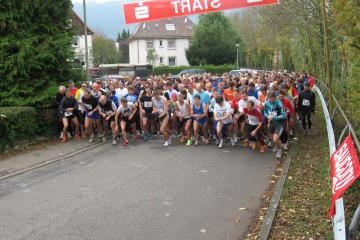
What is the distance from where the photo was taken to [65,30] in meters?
16.9

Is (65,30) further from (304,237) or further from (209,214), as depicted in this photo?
(304,237)

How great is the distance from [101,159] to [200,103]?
362cm

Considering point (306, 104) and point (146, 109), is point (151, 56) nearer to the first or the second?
point (146, 109)

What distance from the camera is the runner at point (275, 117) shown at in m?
12.5

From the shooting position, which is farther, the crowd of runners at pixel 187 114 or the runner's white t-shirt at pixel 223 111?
the runner's white t-shirt at pixel 223 111

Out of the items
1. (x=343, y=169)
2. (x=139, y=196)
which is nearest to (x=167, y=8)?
(x=139, y=196)

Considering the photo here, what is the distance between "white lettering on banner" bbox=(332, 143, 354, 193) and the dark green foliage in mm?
11465

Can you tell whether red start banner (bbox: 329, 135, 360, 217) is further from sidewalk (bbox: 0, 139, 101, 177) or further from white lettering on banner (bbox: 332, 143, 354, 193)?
sidewalk (bbox: 0, 139, 101, 177)

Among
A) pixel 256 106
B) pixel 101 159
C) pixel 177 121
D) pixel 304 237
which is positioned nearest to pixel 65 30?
pixel 177 121

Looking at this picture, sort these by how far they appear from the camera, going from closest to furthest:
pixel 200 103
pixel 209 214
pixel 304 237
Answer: pixel 304 237, pixel 209 214, pixel 200 103

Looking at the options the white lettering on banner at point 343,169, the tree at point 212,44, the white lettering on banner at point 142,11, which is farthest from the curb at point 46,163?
the tree at point 212,44

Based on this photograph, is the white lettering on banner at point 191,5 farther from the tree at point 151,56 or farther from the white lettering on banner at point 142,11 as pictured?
the tree at point 151,56

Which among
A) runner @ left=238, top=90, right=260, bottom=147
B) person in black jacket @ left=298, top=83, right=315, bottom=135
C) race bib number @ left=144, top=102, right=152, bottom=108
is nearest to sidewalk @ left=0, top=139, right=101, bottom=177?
race bib number @ left=144, top=102, right=152, bottom=108

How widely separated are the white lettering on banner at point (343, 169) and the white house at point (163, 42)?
266ft
